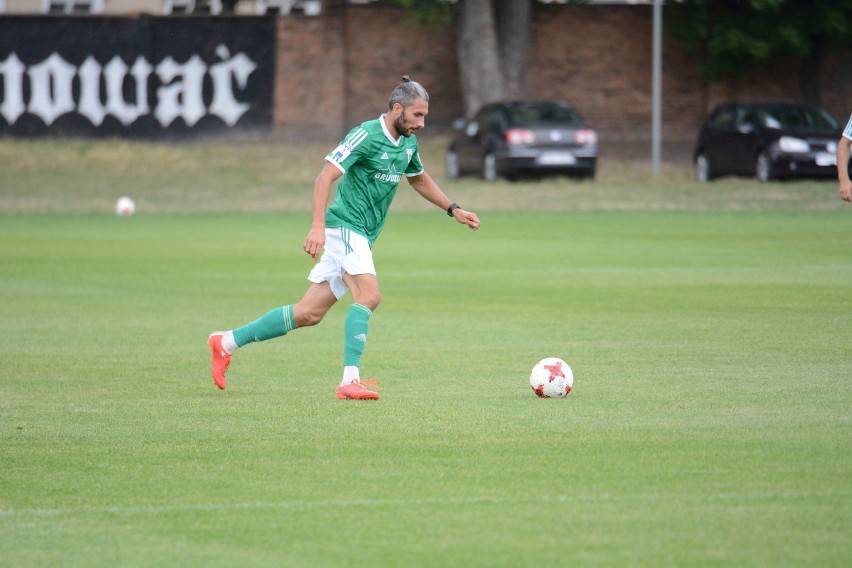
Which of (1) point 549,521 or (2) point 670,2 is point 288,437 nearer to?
(1) point 549,521

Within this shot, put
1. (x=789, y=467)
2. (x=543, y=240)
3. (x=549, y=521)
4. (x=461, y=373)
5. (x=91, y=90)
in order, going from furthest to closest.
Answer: (x=91, y=90)
(x=543, y=240)
(x=461, y=373)
(x=789, y=467)
(x=549, y=521)

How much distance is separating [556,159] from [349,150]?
24959 mm

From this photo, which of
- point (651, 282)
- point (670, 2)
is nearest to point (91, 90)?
point (670, 2)

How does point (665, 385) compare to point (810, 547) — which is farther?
point (665, 385)

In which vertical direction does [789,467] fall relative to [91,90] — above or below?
above

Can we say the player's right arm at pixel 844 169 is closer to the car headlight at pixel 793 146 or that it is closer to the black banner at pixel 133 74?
the car headlight at pixel 793 146

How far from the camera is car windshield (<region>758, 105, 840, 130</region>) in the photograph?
33406 millimetres

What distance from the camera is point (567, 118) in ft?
115

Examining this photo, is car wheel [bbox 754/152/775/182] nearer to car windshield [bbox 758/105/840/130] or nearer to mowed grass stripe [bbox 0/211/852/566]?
car windshield [bbox 758/105/840/130]

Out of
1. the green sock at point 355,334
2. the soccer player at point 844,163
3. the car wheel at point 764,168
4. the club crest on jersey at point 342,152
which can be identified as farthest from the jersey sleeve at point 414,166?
the car wheel at point 764,168

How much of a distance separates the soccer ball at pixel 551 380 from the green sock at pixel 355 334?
107 centimetres

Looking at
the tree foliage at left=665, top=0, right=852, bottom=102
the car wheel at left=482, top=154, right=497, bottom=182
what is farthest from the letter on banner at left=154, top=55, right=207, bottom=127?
the tree foliage at left=665, top=0, right=852, bottom=102

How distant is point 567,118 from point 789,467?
28261mm

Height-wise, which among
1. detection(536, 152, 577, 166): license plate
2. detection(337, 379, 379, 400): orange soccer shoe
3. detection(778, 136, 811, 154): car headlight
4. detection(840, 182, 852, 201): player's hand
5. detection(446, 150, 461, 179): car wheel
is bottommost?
detection(446, 150, 461, 179): car wheel
